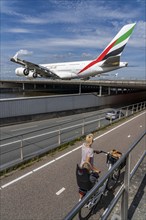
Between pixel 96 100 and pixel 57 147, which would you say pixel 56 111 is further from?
pixel 57 147

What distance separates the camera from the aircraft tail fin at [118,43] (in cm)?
3772

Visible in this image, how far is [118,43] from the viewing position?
38.6m

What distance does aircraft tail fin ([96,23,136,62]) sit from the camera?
124ft

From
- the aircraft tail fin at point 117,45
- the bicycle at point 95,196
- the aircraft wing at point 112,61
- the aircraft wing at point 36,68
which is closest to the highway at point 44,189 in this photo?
the bicycle at point 95,196

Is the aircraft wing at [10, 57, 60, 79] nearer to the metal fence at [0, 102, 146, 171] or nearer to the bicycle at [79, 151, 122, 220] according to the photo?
the metal fence at [0, 102, 146, 171]

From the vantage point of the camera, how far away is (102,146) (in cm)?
1108

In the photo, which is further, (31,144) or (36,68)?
(36,68)

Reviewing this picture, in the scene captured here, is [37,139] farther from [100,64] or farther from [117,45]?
[117,45]

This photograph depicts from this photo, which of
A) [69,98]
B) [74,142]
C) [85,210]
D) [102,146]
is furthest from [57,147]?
[69,98]

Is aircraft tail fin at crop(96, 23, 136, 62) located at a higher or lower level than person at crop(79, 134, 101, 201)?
higher

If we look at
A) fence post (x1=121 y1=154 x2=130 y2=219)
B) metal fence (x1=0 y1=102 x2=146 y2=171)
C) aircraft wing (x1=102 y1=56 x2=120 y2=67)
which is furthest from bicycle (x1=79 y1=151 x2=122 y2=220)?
aircraft wing (x1=102 y1=56 x2=120 y2=67)

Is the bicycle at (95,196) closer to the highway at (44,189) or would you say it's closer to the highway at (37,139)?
the highway at (44,189)

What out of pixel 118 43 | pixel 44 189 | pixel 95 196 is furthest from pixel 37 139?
pixel 118 43

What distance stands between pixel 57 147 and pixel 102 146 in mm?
2548
